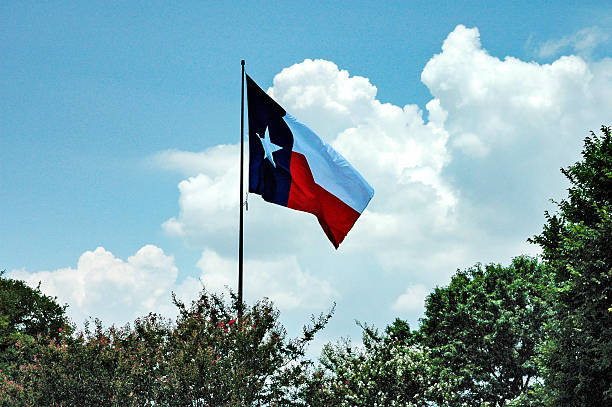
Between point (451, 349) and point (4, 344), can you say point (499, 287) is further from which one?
point (4, 344)

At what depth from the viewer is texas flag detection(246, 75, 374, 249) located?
16609 millimetres

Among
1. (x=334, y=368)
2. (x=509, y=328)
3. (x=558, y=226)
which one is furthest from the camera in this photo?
(x=509, y=328)

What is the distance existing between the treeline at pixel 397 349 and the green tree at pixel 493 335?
7 cm

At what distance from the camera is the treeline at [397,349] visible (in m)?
14.1

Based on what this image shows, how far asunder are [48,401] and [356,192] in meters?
9.65

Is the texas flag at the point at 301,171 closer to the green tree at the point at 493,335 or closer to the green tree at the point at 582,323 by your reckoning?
the green tree at the point at 582,323

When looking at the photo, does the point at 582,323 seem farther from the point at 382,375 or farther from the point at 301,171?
the point at 301,171

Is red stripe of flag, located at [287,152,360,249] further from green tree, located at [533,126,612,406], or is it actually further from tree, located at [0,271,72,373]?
tree, located at [0,271,72,373]

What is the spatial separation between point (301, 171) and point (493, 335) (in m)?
21.8

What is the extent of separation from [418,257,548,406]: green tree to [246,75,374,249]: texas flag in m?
19.1

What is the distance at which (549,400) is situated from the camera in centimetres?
2378

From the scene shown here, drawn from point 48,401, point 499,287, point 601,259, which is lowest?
point 48,401

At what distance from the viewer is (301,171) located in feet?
55.6

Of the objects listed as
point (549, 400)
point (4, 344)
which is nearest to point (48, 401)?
point (549, 400)
